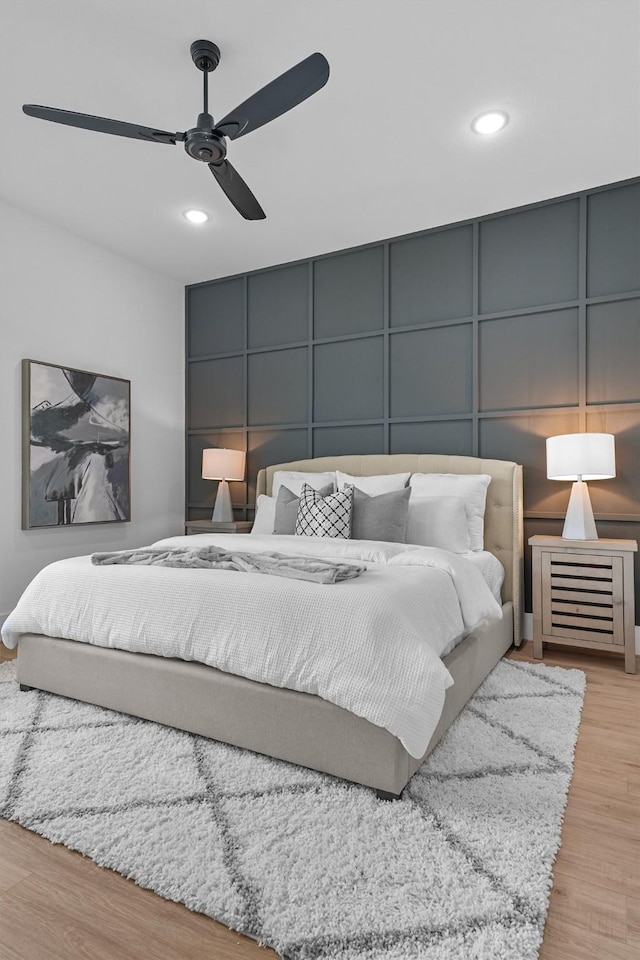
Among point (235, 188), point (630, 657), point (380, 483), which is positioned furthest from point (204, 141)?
point (630, 657)

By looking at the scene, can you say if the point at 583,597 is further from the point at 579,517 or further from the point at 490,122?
the point at 490,122

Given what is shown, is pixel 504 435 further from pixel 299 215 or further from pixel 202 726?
pixel 202 726

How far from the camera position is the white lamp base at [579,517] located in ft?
10.3

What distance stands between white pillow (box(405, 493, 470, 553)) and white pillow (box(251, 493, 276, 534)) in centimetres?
93

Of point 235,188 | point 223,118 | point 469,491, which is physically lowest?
point 469,491

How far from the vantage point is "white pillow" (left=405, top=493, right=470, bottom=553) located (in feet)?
10.8

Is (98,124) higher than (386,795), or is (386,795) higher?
(98,124)

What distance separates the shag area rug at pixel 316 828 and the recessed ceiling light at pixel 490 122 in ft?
9.06

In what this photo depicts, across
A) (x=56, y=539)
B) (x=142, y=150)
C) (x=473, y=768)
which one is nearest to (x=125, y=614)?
(x=473, y=768)

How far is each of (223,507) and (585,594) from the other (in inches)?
106

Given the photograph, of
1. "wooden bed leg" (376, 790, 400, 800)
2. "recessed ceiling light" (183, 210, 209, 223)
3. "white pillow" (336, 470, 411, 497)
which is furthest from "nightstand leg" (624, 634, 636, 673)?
"recessed ceiling light" (183, 210, 209, 223)

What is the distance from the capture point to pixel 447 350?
3.94 metres

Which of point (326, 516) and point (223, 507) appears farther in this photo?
point (223, 507)

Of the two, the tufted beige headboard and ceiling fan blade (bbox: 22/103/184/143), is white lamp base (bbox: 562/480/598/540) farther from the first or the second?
ceiling fan blade (bbox: 22/103/184/143)
